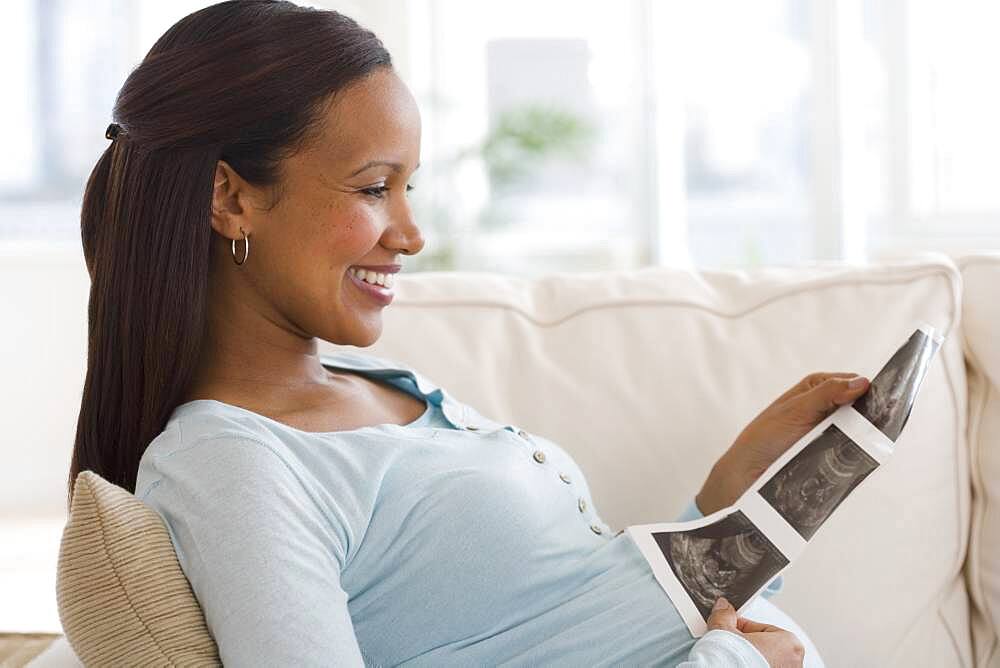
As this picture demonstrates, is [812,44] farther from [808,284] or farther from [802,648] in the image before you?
[802,648]

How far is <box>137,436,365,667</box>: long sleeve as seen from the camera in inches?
34.5

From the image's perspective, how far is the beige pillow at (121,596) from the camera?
2.96 ft

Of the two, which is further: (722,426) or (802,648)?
(722,426)

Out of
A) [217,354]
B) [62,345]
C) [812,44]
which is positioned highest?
[812,44]

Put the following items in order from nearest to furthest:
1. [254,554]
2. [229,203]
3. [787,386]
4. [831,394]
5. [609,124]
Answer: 1. [254,554]
2. [229,203]
3. [831,394]
4. [787,386]
5. [609,124]

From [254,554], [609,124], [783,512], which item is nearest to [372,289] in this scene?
[254,554]

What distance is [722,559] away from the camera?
3.85 ft

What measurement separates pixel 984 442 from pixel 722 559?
0.52 m

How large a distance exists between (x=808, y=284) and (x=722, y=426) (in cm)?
25

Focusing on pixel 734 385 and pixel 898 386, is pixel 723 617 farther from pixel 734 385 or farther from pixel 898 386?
pixel 734 385

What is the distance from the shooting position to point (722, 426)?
146 cm

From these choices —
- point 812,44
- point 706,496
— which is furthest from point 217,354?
point 812,44

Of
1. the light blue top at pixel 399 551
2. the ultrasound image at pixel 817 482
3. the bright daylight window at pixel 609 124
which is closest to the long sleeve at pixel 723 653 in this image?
the light blue top at pixel 399 551

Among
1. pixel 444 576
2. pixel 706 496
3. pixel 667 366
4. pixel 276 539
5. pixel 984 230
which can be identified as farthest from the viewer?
pixel 984 230
